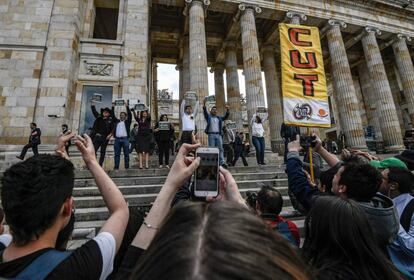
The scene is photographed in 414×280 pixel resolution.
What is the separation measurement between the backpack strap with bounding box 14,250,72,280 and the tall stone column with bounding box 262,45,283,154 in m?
16.4

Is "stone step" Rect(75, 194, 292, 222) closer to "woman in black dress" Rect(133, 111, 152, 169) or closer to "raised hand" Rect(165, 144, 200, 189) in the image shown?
"woman in black dress" Rect(133, 111, 152, 169)

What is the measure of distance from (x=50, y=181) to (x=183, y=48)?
1868cm

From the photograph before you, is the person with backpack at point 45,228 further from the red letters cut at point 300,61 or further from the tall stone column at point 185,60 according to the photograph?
the tall stone column at point 185,60

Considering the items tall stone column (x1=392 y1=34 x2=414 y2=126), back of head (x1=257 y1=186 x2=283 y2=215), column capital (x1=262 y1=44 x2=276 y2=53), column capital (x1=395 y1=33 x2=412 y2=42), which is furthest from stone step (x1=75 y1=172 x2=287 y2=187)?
column capital (x1=395 y1=33 x2=412 y2=42)

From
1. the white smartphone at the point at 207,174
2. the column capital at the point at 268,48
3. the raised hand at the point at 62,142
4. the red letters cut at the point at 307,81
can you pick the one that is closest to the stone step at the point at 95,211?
the raised hand at the point at 62,142

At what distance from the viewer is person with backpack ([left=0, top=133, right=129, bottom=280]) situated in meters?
1.06

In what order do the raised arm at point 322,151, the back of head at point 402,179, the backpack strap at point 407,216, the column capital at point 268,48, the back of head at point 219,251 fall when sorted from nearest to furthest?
the back of head at point 219,251, the backpack strap at point 407,216, the back of head at point 402,179, the raised arm at point 322,151, the column capital at point 268,48

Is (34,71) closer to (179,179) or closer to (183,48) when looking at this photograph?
(183,48)

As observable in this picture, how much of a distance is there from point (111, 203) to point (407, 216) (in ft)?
8.88

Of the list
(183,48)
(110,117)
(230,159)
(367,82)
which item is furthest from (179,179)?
(367,82)

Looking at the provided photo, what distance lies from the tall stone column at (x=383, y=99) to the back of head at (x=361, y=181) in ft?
57.1

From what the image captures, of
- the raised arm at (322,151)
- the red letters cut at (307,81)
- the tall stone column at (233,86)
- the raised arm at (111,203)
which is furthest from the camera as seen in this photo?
the tall stone column at (233,86)

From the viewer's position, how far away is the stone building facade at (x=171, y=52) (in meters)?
11.3

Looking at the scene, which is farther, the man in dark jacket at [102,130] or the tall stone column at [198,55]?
the tall stone column at [198,55]
